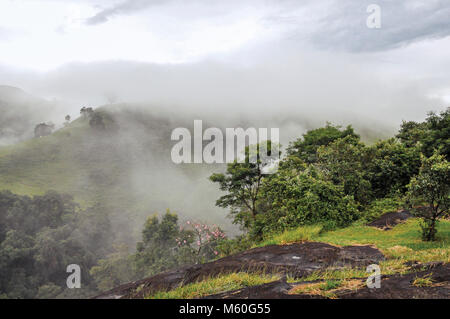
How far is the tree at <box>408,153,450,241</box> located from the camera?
29.2 ft

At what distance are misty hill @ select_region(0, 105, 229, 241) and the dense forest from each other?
24544 mm

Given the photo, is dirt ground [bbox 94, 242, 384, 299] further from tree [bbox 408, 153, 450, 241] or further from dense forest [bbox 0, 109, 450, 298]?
dense forest [bbox 0, 109, 450, 298]

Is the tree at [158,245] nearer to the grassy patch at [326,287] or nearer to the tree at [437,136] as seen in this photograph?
the tree at [437,136]

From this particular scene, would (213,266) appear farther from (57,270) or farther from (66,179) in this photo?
(66,179)

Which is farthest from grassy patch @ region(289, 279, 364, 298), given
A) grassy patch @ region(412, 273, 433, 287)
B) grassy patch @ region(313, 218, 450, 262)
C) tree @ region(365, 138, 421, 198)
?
tree @ region(365, 138, 421, 198)

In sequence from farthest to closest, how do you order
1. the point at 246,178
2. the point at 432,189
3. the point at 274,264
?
the point at 246,178 → the point at 432,189 → the point at 274,264

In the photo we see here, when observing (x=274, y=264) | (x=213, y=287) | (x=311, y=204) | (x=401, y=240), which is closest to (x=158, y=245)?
(x=311, y=204)

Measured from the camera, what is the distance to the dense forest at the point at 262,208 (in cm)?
1366

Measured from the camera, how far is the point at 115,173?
371 ft

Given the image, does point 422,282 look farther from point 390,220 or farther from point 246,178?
point 246,178

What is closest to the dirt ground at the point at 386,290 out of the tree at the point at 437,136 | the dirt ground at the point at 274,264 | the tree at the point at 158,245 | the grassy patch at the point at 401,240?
the dirt ground at the point at 274,264

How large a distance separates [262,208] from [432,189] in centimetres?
1531
